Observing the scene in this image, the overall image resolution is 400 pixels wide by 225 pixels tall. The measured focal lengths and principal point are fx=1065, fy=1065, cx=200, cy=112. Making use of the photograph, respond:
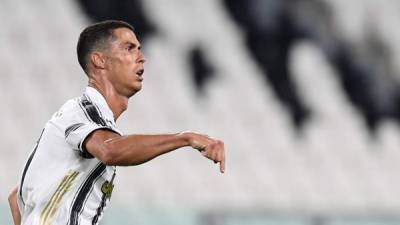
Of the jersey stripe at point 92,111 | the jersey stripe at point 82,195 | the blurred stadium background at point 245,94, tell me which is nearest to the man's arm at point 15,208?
the jersey stripe at point 82,195

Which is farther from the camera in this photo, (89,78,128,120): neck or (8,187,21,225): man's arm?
(8,187,21,225): man's arm

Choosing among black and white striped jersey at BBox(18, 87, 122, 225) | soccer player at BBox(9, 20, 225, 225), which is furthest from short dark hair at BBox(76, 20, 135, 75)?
black and white striped jersey at BBox(18, 87, 122, 225)

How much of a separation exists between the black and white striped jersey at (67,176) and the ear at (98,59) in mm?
82

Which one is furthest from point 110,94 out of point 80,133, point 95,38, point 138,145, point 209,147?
point 209,147

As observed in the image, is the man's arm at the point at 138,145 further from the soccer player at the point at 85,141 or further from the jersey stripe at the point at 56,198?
the jersey stripe at the point at 56,198

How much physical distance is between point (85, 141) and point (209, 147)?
1.46 feet

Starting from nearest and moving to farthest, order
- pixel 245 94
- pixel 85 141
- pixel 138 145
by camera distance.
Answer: pixel 138 145 → pixel 85 141 → pixel 245 94

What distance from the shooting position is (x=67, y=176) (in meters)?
3.44

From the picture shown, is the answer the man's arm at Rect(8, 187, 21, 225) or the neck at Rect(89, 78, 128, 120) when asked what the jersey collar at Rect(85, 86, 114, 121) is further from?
the man's arm at Rect(8, 187, 21, 225)

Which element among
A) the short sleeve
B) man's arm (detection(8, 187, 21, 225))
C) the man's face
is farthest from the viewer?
man's arm (detection(8, 187, 21, 225))

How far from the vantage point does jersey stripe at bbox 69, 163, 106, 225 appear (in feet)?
11.3

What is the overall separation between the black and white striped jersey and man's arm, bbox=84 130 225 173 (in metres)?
0.18

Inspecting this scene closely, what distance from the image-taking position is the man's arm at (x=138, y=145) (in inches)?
120

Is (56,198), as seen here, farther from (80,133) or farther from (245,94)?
(245,94)
